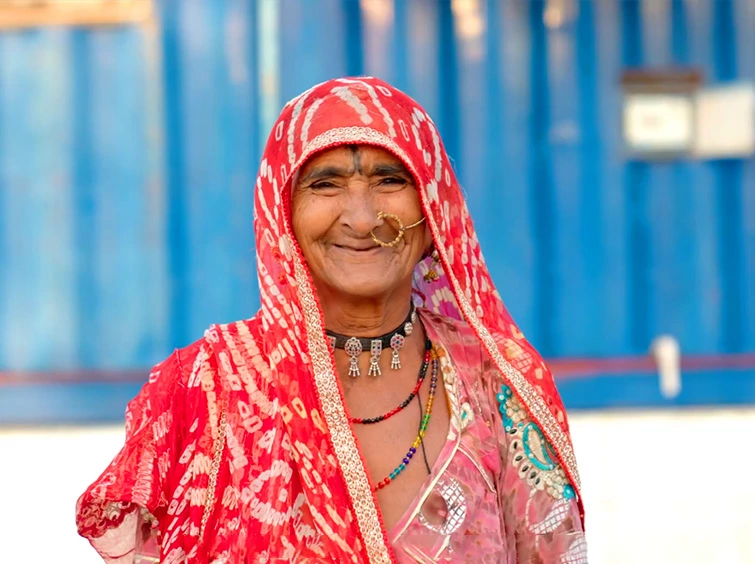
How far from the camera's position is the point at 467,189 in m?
5.17

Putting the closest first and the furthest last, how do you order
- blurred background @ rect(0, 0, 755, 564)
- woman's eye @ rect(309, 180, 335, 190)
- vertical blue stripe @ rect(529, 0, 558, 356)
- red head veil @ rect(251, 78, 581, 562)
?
red head veil @ rect(251, 78, 581, 562) < woman's eye @ rect(309, 180, 335, 190) < blurred background @ rect(0, 0, 755, 564) < vertical blue stripe @ rect(529, 0, 558, 356)

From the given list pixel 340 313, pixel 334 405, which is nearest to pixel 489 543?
pixel 334 405

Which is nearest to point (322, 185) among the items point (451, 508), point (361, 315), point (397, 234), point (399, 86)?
point (397, 234)

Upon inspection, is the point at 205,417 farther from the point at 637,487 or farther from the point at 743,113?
the point at 743,113

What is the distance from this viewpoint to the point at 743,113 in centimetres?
521

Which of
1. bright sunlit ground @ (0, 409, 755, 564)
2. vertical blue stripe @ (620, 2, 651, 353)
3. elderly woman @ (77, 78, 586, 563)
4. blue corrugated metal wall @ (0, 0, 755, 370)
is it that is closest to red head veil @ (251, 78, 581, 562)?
elderly woman @ (77, 78, 586, 563)

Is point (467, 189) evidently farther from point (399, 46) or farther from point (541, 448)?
point (541, 448)

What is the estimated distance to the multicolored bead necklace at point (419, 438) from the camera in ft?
6.98

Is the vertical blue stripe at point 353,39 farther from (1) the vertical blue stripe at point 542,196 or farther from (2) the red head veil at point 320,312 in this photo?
(2) the red head veil at point 320,312

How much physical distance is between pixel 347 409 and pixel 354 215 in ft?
1.23

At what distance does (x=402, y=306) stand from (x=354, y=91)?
452mm

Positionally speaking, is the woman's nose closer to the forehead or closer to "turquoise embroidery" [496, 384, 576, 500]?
the forehead

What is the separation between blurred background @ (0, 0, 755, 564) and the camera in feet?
16.5

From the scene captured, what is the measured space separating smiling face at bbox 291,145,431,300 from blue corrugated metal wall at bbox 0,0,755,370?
2848 millimetres
